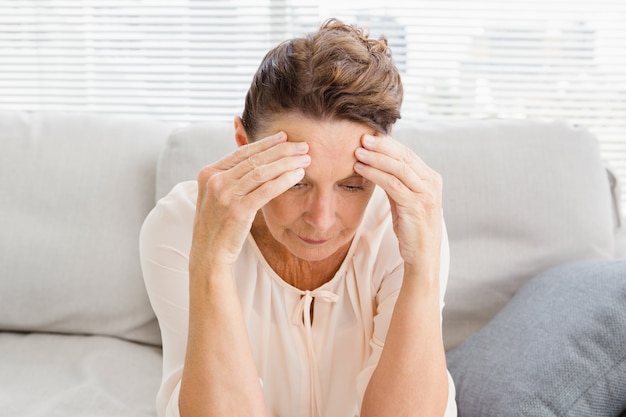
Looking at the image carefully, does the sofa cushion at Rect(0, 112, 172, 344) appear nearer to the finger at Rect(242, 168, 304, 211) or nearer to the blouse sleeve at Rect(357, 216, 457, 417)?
the blouse sleeve at Rect(357, 216, 457, 417)

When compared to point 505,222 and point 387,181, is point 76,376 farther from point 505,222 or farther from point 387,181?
point 505,222

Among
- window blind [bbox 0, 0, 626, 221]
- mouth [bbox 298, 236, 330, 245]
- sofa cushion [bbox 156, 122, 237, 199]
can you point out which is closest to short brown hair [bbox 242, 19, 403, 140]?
mouth [bbox 298, 236, 330, 245]

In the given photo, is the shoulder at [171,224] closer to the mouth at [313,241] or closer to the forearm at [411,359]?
the mouth at [313,241]

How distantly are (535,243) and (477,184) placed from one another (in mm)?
233

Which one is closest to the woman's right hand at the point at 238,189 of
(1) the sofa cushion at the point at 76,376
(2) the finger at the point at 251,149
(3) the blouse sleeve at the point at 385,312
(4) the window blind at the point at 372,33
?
(2) the finger at the point at 251,149

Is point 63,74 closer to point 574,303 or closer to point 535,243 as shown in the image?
point 535,243

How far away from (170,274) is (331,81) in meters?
0.54

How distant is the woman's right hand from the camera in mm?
1233

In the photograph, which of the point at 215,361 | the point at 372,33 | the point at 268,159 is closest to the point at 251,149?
the point at 268,159

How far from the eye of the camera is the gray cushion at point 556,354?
1.50m

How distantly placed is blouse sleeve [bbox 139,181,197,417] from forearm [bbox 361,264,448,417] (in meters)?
0.41

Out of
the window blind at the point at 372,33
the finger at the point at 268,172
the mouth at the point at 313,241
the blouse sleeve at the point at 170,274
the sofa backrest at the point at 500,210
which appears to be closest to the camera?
the finger at the point at 268,172

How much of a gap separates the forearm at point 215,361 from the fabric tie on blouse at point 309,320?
21 centimetres

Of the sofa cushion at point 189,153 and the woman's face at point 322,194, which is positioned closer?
the woman's face at point 322,194
